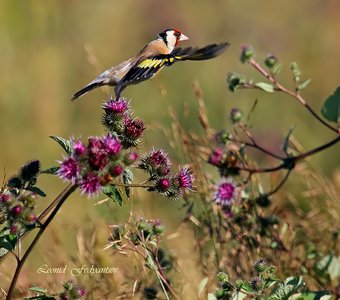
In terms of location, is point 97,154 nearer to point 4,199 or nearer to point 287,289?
point 4,199

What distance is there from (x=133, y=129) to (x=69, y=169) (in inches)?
15.5

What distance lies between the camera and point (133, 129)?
2541 millimetres

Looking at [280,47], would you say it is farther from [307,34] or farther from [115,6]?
[115,6]

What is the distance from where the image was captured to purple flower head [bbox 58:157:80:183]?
2.19 m

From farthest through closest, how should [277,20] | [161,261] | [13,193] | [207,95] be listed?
1. [277,20]
2. [207,95]
3. [161,261]
4. [13,193]

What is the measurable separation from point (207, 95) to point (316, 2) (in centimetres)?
324

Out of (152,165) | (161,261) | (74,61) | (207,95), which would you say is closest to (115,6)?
(74,61)

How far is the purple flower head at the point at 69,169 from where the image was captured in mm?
2191

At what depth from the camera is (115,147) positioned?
225 centimetres

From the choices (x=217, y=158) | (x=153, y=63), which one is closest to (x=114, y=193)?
(x=217, y=158)

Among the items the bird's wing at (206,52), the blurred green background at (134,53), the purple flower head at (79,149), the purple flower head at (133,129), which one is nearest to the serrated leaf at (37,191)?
the purple flower head at (79,149)

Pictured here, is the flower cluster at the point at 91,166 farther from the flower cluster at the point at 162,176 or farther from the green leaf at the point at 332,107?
the green leaf at the point at 332,107

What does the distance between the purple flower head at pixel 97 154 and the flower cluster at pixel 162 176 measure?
0.27m

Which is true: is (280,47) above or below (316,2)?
below
